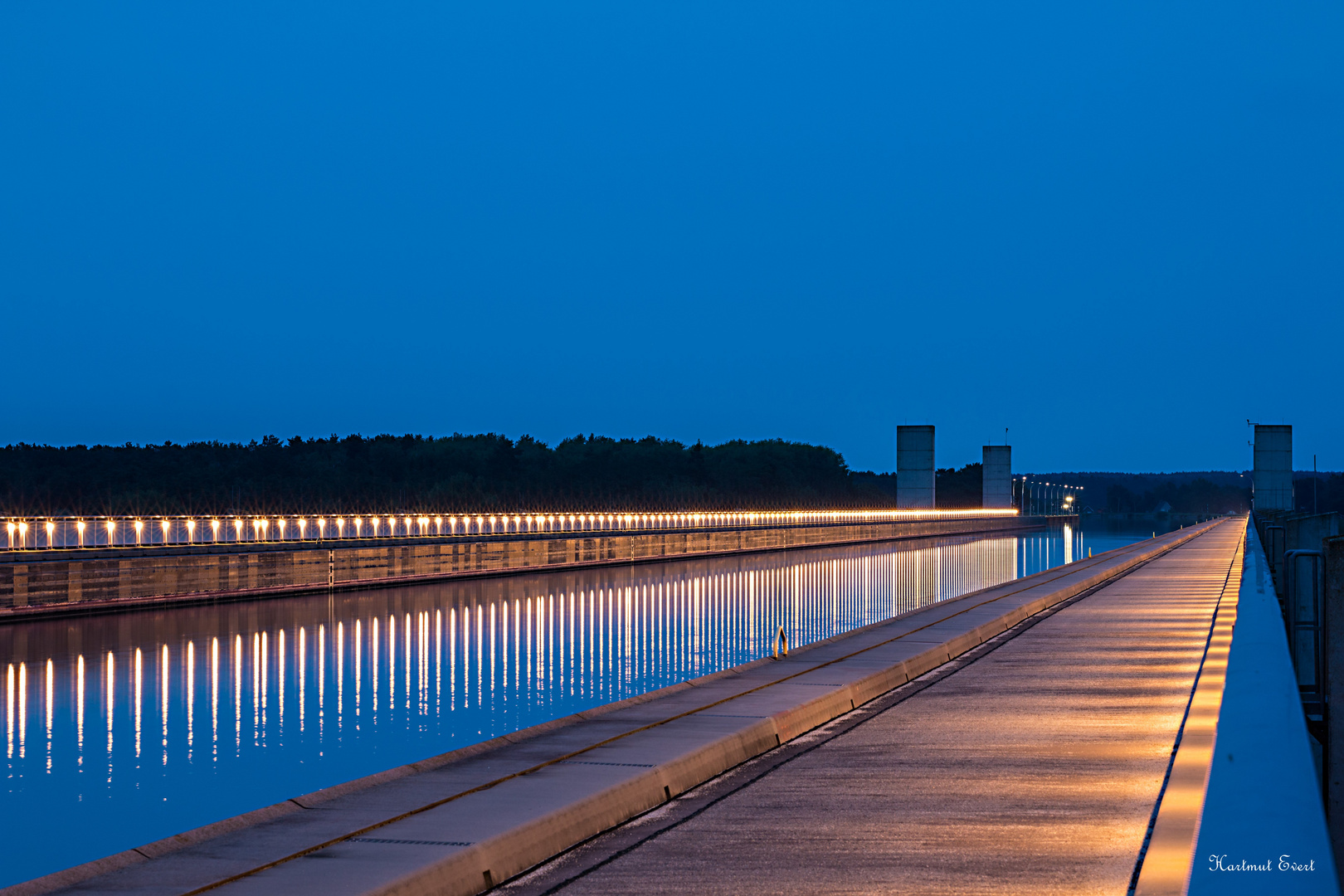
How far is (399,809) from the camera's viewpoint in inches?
446

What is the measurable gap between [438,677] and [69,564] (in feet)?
54.6

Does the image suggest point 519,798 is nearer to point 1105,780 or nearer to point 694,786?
point 694,786

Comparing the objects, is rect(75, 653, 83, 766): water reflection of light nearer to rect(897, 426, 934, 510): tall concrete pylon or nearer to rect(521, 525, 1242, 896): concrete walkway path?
rect(521, 525, 1242, 896): concrete walkway path

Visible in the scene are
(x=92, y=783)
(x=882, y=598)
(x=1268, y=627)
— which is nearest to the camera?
(x=1268, y=627)

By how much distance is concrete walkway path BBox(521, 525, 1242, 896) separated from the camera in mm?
9664

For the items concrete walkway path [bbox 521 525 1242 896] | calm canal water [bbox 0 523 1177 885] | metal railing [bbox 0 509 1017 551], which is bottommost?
calm canal water [bbox 0 523 1177 885]

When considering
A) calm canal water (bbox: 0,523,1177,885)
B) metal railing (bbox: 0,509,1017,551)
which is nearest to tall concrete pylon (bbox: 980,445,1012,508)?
metal railing (bbox: 0,509,1017,551)

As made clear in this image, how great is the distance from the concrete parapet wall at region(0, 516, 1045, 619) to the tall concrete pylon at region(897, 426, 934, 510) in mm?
69744

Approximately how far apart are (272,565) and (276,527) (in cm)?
489

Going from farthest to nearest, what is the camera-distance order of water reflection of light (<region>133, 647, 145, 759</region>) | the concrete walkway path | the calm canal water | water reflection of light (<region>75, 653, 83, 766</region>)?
water reflection of light (<region>133, 647, 145, 759</region>), water reflection of light (<region>75, 653, 83, 766</region>), the calm canal water, the concrete walkway path

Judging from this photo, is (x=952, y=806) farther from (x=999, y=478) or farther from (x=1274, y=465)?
(x=999, y=478)

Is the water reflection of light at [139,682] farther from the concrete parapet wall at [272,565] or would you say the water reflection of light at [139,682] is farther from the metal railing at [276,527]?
the metal railing at [276,527]

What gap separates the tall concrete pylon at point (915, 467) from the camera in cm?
14500

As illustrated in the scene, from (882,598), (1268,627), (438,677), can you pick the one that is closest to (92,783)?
(438,677)
